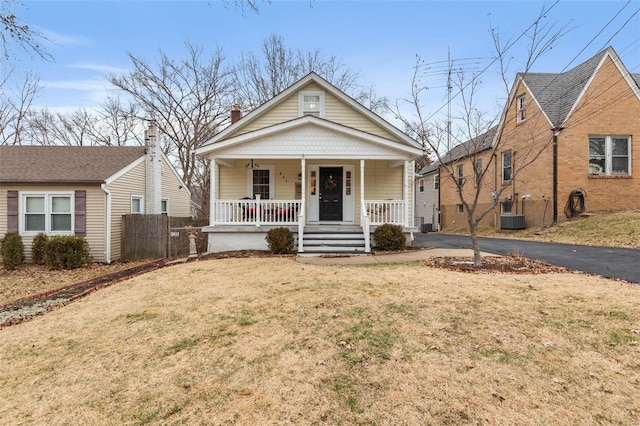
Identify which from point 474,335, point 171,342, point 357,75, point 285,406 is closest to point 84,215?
point 171,342

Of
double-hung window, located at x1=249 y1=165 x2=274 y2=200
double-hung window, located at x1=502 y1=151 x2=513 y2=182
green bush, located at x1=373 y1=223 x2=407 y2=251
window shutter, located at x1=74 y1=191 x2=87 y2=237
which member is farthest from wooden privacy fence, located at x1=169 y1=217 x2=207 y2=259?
double-hung window, located at x1=502 y1=151 x2=513 y2=182

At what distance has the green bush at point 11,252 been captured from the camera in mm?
11555

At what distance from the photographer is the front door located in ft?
43.4

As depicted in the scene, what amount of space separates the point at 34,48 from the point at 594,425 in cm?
856

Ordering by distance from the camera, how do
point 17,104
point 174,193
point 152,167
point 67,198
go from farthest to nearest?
point 17,104
point 174,193
point 152,167
point 67,198

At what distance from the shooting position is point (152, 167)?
15.4 m

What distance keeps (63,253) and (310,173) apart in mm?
9237

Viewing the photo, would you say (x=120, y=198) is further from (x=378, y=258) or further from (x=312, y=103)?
(x=378, y=258)

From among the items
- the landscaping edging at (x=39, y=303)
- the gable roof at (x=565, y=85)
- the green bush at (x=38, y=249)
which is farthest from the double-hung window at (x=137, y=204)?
the gable roof at (x=565, y=85)

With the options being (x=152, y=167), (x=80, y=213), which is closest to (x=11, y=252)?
(x=80, y=213)

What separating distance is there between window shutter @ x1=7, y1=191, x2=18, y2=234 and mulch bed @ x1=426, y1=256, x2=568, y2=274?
14.6 m

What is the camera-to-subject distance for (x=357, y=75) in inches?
1069

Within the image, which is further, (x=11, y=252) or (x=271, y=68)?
→ (x=271, y=68)

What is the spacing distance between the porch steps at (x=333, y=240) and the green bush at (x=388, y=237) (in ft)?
1.75
